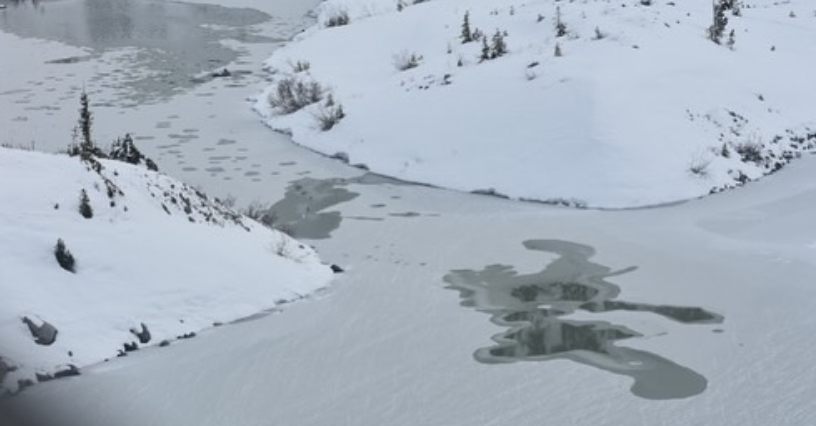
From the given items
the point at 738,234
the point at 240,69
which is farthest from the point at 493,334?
the point at 240,69

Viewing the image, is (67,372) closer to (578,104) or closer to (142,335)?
(142,335)

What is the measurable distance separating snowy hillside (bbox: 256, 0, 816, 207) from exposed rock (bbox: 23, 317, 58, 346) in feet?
23.6

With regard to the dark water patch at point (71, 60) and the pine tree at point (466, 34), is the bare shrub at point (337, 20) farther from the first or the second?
the pine tree at point (466, 34)

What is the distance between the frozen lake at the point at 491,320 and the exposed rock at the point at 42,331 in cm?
40

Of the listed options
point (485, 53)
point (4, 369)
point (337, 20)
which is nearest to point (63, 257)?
point (4, 369)

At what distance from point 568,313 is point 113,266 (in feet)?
12.9

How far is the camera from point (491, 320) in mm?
8203

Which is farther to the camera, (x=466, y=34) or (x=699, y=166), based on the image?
(x=466, y=34)

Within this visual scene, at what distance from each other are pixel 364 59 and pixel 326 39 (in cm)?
307

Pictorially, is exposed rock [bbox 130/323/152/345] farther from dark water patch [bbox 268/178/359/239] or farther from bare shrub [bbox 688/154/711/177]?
bare shrub [bbox 688/154/711/177]

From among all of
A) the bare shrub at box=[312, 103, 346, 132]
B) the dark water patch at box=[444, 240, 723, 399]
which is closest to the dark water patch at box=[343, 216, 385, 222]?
the dark water patch at box=[444, 240, 723, 399]

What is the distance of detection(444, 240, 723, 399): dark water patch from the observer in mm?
7062

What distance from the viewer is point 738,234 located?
10672 mm

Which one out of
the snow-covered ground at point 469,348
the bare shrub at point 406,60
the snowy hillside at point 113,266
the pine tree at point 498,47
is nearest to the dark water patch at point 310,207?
the snow-covered ground at point 469,348
